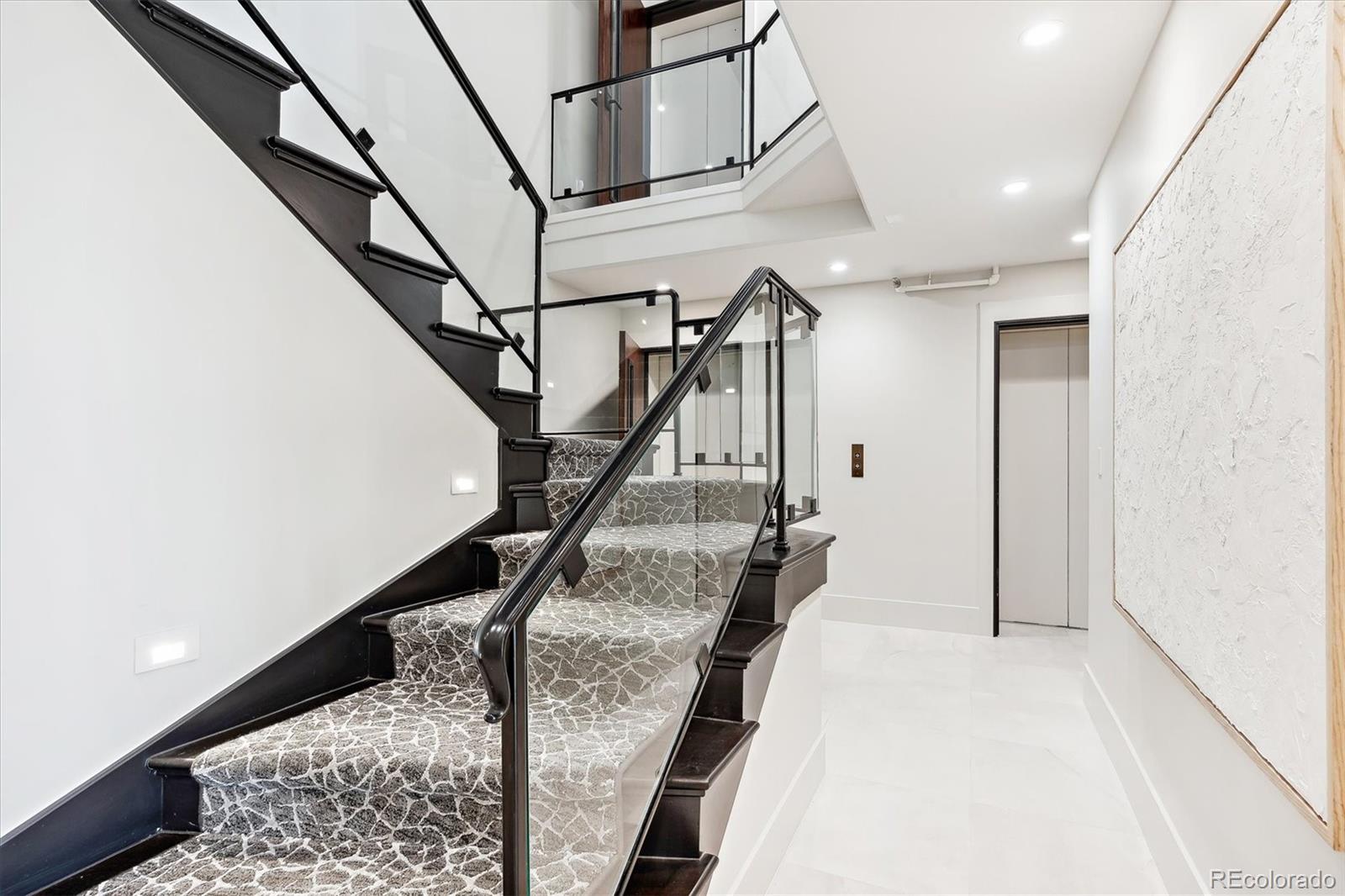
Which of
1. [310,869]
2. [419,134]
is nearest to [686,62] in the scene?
[419,134]

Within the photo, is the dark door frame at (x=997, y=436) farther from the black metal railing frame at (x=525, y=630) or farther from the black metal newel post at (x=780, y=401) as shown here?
the black metal railing frame at (x=525, y=630)

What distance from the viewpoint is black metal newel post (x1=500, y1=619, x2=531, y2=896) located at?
41.7 inches

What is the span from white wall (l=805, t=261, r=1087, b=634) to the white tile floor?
36.8 inches

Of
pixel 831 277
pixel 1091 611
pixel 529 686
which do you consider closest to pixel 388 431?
pixel 529 686

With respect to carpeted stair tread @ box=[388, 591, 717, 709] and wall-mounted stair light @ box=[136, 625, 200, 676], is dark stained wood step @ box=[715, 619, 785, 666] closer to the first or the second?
carpeted stair tread @ box=[388, 591, 717, 709]

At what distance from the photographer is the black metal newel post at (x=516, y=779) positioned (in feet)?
3.48

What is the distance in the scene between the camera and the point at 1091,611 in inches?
124

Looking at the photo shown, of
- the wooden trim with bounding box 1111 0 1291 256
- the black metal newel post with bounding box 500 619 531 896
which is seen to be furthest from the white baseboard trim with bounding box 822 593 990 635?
the black metal newel post with bounding box 500 619 531 896

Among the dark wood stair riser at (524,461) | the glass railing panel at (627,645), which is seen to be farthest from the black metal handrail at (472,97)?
the glass railing panel at (627,645)

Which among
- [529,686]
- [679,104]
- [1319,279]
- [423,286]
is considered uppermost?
[679,104]

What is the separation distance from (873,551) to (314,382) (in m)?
4.05

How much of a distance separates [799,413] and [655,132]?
9.55ft

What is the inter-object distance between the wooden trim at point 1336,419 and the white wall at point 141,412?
2.33m

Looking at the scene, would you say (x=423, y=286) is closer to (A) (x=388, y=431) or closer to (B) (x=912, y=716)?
(A) (x=388, y=431)
